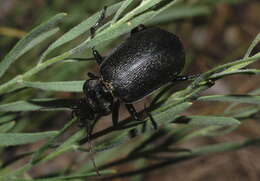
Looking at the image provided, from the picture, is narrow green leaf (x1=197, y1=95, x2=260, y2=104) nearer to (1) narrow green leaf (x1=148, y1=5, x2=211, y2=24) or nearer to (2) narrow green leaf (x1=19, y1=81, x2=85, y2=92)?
(2) narrow green leaf (x1=19, y1=81, x2=85, y2=92)

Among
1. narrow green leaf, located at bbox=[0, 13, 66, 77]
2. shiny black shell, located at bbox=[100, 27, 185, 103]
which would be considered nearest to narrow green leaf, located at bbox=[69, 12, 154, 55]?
narrow green leaf, located at bbox=[0, 13, 66, 77]

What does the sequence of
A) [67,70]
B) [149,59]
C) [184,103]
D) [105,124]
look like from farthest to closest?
[105,124]
[67,70]
[149,59]
[184,103]

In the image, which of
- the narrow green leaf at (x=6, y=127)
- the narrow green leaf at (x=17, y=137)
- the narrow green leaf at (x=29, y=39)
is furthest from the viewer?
the narrow green leaf at (x=6, y=127)

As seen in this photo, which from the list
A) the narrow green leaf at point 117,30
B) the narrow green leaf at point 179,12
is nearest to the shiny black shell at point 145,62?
the narrow green leaf at point 179,12

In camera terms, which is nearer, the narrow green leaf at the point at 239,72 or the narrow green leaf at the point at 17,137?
the narrow green leaf at the point at 239,72

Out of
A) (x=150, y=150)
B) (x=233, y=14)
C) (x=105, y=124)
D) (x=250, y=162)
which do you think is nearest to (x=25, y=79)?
Result: (x=150, y=150)

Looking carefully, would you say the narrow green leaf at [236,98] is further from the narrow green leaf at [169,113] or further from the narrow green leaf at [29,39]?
the narrow green leaf at [29,39]

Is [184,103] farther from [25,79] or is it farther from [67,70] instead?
[67,70]
